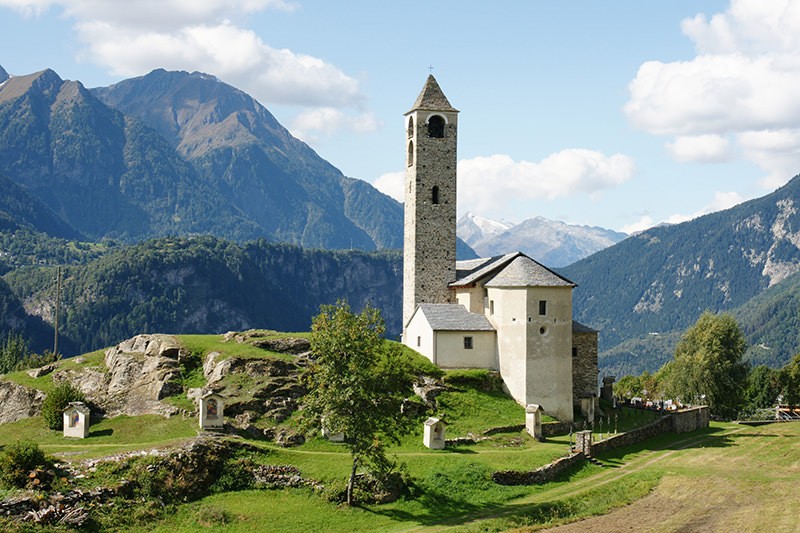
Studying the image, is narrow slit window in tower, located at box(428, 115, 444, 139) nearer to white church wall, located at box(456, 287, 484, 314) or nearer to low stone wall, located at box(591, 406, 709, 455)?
white church wall, located at box(456, 287, 484, 314)

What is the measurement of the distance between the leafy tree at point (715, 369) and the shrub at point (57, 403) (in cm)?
5501

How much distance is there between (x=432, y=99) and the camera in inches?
2830

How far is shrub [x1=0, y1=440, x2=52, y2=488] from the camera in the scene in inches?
1505

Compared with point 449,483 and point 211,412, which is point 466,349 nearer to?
point 449,483

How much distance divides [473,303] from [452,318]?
12.3 ft

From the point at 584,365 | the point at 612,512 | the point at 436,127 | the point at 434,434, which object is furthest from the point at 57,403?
the point at 436,127

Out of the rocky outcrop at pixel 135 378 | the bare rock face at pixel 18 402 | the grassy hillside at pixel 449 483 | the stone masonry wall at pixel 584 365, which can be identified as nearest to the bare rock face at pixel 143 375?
the rocky outcrop at pixel 135 378

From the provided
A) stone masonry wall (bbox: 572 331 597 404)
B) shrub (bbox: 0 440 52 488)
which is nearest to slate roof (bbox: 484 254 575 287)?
stone masonry wall (bbox: 572 331 597 404)

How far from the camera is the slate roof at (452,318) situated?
60344mm

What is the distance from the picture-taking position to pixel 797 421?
70.2 m

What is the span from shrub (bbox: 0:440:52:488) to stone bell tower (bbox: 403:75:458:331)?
3541 centimetres

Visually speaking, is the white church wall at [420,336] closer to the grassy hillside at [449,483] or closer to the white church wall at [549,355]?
the grassy hillside at [449,483]

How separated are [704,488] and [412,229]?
112 ft

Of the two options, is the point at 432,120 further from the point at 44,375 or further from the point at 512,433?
the point at 44,375
